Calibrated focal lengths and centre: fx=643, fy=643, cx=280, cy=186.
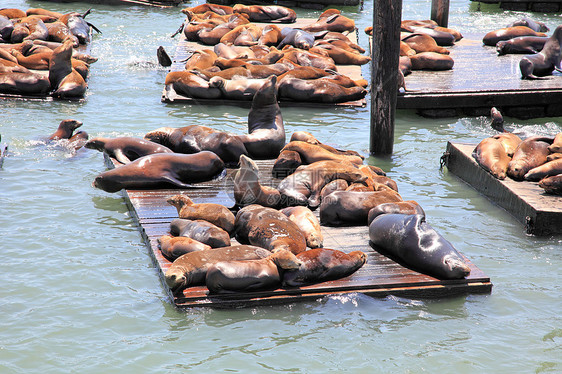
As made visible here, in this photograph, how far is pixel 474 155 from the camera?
7.79m

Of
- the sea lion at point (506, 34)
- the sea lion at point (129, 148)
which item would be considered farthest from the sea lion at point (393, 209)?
the sea lion at point (506, 34)

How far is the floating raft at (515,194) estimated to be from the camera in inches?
249

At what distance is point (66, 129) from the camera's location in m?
8.58

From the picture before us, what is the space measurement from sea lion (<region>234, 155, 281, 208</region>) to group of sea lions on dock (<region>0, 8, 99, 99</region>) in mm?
5615

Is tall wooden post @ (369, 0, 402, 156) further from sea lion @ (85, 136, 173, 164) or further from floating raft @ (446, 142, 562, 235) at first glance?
sea lion @ (85, 136, 173, 164)

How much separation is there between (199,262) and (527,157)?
420cm

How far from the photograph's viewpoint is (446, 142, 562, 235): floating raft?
20.7 ft

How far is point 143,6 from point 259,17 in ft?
15.5

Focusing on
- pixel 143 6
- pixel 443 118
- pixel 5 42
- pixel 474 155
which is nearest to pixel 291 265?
pixel 474 155

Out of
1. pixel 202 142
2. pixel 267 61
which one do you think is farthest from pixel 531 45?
pixel 202 142

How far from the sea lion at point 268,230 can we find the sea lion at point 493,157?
292 cm

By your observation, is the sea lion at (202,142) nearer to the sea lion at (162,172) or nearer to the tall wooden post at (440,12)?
the sea lion at (162,172)

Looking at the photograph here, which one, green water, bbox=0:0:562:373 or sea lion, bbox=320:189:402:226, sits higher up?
sea lion, bbox=320:189:402:226

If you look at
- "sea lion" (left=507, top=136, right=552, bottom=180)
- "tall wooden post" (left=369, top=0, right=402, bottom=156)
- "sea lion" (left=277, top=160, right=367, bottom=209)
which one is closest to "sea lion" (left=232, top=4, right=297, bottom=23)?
"tall wooden post" (left=369, top=0, right=402, bottom=156)
